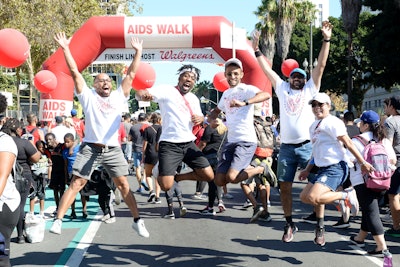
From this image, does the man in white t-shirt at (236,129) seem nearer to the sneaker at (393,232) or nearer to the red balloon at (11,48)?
the sneaker at (393,232)

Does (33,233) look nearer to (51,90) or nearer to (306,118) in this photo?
(306,118)

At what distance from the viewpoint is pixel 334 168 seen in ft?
20.5

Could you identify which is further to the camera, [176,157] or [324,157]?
[176,157]

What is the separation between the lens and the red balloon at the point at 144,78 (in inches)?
368

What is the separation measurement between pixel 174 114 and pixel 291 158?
1651 millimetres

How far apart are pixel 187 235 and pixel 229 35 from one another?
363 inches

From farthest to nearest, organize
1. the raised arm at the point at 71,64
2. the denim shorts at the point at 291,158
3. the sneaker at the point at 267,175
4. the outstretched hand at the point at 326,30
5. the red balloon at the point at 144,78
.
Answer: the sneaker at the point at 267,175 → the red balloon at the point at 144,78 → the denim shorts at the point at 291,158 → the outstretched hand at the point at 326,30 → the raised arm at the point at 71,64

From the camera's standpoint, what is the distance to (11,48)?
9.19m

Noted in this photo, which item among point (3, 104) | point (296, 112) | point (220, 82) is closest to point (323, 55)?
point (296, 112)

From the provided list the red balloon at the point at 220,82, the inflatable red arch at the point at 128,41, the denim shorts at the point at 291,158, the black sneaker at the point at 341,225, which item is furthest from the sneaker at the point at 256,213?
the inflatable red arch at the point at 128,41

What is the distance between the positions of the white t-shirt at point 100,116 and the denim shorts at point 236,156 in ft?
5.56

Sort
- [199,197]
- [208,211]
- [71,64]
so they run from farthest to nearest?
[199,197] < [208,211] < [71,64]

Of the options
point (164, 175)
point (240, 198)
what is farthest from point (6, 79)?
point (164, 175)

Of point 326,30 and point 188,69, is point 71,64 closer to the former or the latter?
point 188,69
